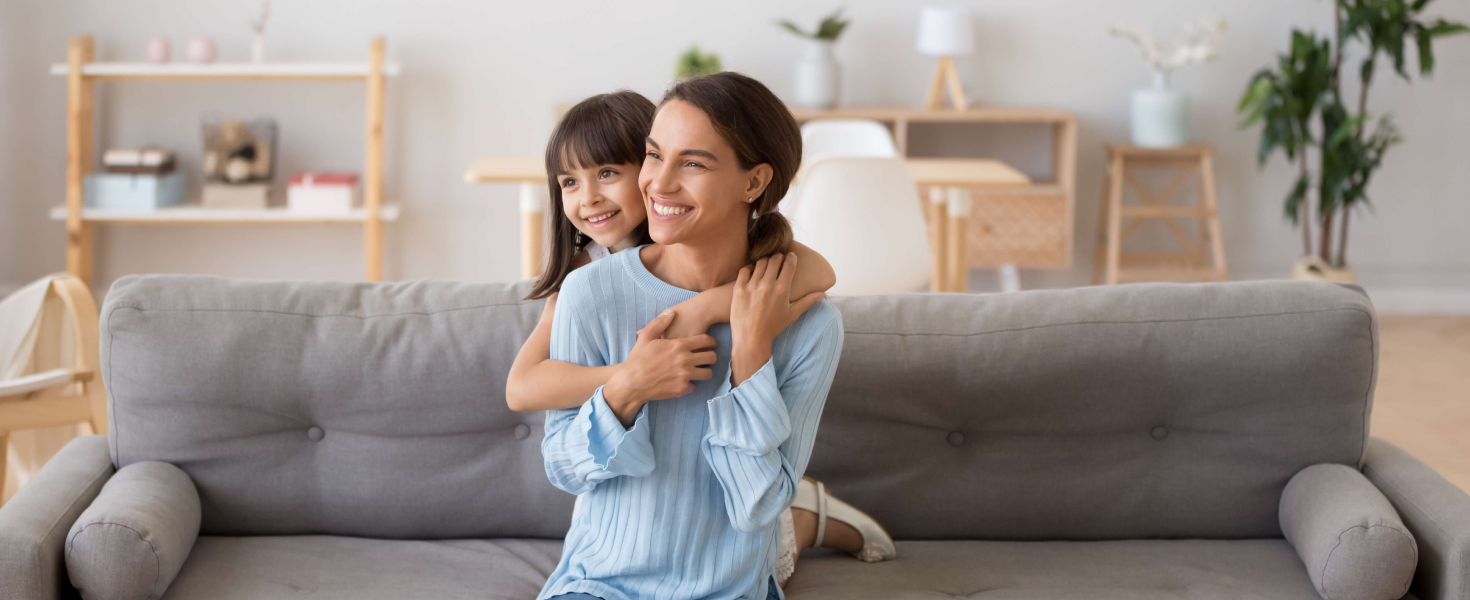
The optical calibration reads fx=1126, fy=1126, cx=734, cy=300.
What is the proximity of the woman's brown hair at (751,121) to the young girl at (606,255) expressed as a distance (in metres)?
0.12

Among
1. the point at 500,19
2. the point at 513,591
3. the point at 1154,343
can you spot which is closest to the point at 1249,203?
the point at 500,19

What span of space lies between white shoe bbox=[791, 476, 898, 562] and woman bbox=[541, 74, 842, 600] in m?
0.23

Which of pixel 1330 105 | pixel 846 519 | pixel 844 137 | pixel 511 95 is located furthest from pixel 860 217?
pixel 1330 105

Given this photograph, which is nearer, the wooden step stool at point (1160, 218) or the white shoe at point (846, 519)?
the white shoe at point (846, 519)

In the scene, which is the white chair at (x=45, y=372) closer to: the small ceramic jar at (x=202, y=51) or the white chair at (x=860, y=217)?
the white chair at (x=860, y=217)

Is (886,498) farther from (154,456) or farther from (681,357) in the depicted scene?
(154,456)

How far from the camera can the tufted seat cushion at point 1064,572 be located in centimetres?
147

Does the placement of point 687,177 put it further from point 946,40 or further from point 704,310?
point 946,40

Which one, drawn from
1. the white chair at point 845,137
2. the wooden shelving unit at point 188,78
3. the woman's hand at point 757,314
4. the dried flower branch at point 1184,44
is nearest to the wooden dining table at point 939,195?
the white chair at point 845,137

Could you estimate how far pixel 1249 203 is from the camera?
4691mm

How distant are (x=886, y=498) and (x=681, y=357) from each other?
2.04 feet

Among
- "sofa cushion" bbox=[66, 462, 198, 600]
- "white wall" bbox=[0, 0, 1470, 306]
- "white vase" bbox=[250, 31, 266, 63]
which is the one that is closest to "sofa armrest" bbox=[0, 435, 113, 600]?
A: "sofa cushion" bbox=[66, 462, 198, 600]

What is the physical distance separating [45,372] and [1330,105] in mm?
4211

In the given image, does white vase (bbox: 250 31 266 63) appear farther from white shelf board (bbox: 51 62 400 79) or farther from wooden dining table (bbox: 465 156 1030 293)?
wooden dining table (bbox: 465 156 1030 293)
